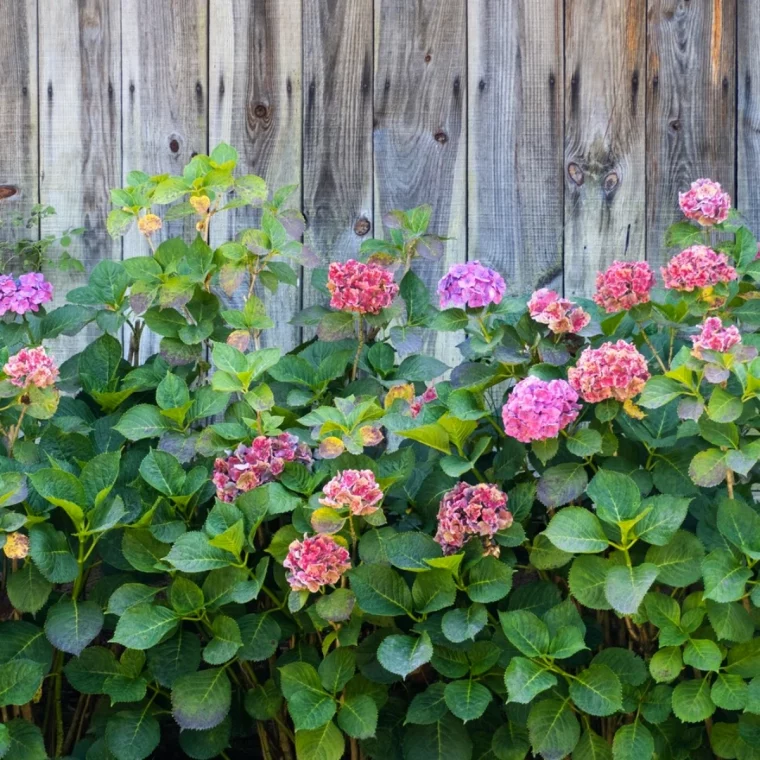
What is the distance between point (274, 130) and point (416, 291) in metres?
0.86

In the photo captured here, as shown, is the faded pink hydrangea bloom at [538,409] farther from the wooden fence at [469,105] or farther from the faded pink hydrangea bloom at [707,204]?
the wooden fence at [469,105]

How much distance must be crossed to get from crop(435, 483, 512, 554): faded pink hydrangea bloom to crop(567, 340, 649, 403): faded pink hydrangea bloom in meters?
0.18

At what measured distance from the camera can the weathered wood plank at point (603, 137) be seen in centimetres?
249

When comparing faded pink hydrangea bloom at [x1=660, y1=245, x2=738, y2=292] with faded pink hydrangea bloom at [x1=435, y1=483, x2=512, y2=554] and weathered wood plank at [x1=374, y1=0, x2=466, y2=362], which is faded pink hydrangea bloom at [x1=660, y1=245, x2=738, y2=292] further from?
weathered wood plank at [x1=374, y1=0, x2=466, y2=362]

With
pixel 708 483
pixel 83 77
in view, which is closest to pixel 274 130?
pixel 83 77

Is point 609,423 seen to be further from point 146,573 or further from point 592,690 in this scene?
point 146,573

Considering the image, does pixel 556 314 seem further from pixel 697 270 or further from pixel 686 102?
pixel 686 102

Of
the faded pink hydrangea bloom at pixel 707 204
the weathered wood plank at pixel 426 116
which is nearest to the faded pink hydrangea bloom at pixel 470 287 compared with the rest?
the faded pink hydrangea bloom at pixel 707 204

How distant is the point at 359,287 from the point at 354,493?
0.40 metres

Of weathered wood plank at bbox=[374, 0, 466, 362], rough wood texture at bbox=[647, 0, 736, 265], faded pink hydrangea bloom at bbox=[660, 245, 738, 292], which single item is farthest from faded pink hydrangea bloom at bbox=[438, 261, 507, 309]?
rough wood texture at bbox=[647, 0, 736, 265]

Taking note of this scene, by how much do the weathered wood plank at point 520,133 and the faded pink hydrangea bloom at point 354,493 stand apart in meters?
1.18

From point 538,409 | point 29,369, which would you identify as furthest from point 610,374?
point 29,369

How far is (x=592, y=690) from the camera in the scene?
4.58 feet

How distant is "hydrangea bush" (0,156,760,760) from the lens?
4.64 feet
